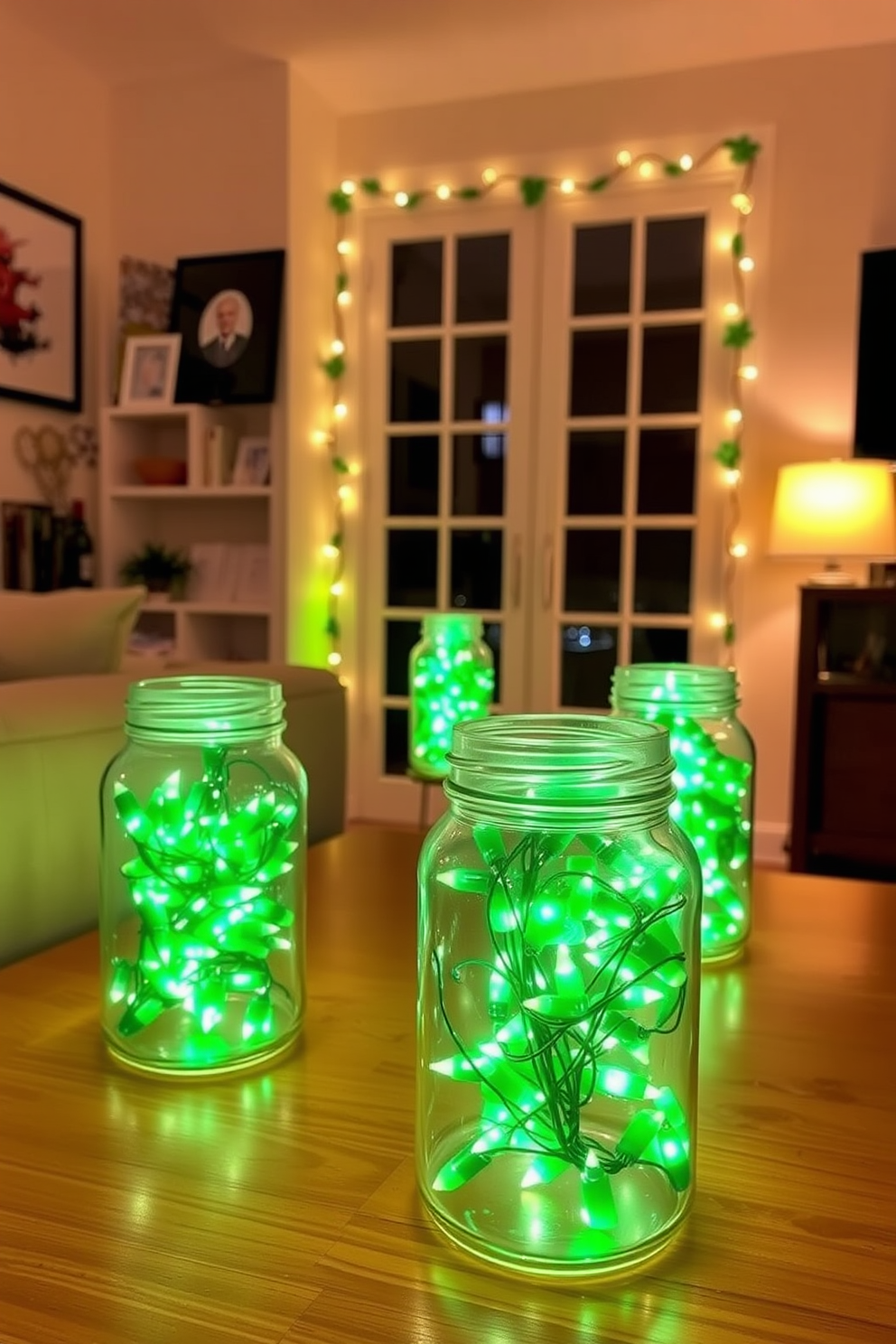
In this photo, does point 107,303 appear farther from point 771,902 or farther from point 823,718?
point 771,902

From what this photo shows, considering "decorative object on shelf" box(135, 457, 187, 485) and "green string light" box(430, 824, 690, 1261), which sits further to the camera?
"decorative object on shelf" box(135, 457, 187, 485)

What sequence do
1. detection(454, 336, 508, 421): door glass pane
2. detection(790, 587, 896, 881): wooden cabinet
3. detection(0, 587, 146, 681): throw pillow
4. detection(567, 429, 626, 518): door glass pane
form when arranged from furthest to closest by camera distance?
detection(454, 336, 508, 421): door glass pane < detection(567, 429, 626, 518): door glass pane < detection(790, 587, 896, 881): wooden cabinet < detection(0, 587, 146, 681): throw pillow

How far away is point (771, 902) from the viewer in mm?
1074

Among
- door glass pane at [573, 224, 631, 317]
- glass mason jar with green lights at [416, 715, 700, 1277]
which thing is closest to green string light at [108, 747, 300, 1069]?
glass mason jar with green lights at [416, 715, 700, 1277]

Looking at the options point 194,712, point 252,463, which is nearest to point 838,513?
point 252,463

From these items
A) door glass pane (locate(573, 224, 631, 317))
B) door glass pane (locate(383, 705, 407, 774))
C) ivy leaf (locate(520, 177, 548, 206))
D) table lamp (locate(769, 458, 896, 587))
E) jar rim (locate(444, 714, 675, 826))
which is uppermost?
ivy leaf (locate(520, 177, 548, 206))

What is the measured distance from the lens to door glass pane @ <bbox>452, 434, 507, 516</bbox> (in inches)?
165

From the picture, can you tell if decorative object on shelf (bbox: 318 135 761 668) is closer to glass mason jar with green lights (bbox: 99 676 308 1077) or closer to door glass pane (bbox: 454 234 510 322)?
door glass pane (bbox: 454 234 510 322)

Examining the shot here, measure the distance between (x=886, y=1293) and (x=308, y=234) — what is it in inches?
165

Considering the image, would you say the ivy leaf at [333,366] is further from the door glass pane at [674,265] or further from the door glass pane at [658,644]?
the door glass pane at [658,644]

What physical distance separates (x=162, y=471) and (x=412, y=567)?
3.44ft

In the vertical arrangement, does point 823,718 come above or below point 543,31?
below

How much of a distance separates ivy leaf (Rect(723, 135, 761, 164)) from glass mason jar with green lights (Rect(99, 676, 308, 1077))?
11.9ft

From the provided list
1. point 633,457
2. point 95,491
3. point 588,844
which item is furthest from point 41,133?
point 588,844
